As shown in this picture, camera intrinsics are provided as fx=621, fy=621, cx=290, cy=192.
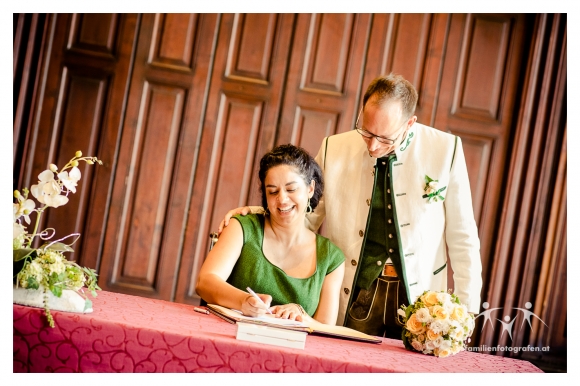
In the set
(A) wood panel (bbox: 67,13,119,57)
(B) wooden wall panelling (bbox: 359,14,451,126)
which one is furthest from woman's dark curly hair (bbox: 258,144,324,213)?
(A) wood panel (bbox: 67,13,119,57)

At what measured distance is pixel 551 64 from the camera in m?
4.30

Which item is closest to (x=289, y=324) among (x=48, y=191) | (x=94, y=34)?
(x=48, y=191)

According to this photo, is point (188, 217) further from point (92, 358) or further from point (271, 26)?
point (92, 358)

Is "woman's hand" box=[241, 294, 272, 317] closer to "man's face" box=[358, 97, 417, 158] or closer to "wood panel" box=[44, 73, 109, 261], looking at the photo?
"man's face" box=[358, 97, 417, 158]

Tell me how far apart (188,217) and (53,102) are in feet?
4.16

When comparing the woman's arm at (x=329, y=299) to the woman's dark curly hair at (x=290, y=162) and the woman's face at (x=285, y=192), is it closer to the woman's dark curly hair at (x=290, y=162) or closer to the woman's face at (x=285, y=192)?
the woman's face at (x=285, y=192)

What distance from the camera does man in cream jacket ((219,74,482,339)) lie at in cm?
261

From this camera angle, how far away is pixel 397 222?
2604 mm

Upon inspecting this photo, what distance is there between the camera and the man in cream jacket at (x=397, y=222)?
8.57 feet

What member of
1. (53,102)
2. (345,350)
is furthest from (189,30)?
(345,350)

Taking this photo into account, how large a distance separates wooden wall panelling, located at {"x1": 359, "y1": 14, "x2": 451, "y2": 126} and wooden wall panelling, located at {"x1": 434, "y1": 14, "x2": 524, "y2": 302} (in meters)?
0.07

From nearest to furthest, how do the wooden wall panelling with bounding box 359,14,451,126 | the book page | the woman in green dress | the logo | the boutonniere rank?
the book page < the woman in green dress < the boutonniere < the logo < the wooden wall panelling with bounding box 359,14,451,126

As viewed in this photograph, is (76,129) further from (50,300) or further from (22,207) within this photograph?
(50,300)

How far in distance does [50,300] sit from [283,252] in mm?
972
